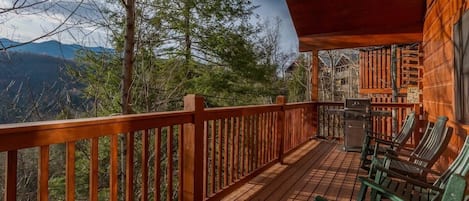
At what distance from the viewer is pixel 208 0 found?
10211 millimetres

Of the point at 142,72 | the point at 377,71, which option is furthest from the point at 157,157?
the point at 377,71

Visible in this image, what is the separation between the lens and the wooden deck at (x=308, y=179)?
11.6ft

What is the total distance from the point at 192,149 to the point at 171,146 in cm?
25

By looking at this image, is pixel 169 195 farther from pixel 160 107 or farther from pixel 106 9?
pixel 106 9

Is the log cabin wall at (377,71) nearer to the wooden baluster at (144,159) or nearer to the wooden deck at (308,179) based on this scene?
the wooden deck at (308,179)

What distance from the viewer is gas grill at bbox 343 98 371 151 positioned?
604 centimetres

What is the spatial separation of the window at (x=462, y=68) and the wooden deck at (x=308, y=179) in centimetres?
141

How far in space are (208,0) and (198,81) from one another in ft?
8.64

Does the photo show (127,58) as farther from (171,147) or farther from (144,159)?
(144,159)

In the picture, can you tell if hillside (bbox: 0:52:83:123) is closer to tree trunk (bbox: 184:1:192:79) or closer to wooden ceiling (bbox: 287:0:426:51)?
tree trunk (bbox: 184:1:192:79)

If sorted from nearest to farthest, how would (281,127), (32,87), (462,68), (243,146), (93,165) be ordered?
(93,165), (462,68), (243,146), (281,127), (32,87)

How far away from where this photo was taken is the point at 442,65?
432cm

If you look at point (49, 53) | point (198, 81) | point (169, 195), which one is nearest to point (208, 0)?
point (198, 81)

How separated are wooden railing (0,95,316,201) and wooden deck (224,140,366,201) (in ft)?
0.48
